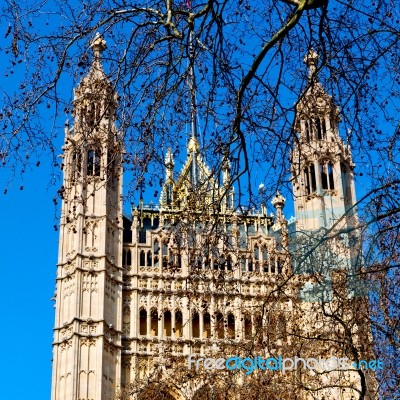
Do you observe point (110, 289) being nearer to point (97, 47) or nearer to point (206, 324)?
point (206, 324)

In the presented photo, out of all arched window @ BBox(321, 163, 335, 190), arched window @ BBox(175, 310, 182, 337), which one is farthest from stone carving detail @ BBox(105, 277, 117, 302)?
arched window @ BBox(321, 163, 335, 190)

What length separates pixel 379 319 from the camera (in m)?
19.5

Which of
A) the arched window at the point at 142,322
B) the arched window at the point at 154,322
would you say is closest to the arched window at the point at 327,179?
the arched window at the point at 154,322

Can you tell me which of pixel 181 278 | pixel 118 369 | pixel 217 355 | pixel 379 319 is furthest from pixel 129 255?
pixel 379 319

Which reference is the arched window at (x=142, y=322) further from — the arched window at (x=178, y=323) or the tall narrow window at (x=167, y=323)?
the arched window at (x=178, y=323)

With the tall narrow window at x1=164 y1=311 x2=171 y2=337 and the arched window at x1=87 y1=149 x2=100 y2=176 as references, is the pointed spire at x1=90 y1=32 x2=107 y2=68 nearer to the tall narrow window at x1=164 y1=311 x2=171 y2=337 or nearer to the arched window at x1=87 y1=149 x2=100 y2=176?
the arched window at x1=87 y1=149 x2=100 y2=176

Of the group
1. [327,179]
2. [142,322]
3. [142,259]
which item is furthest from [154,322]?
[327,179]

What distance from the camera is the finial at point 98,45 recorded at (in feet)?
40.8

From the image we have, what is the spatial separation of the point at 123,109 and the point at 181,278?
90.3 ft

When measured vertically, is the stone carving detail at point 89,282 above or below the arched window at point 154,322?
above

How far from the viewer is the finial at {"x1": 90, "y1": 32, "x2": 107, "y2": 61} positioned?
12435 mm

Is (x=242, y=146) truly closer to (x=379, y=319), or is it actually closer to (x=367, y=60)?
(x=367, y=60)

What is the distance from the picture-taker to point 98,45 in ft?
43.9

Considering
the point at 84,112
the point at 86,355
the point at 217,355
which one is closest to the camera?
the point at 84,112
